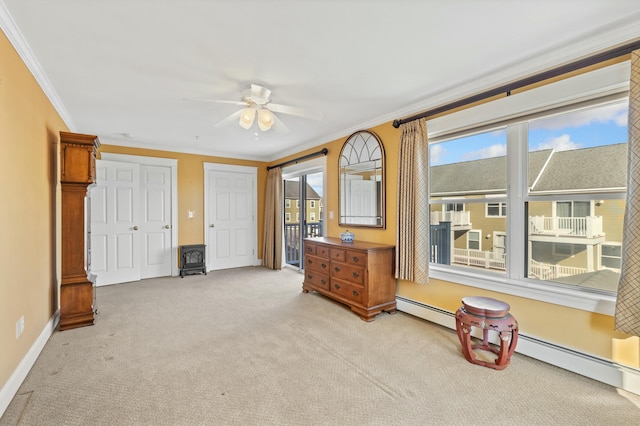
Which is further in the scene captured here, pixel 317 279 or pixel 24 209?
pixel 317 279

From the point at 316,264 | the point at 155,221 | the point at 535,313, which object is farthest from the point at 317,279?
the point at 155,221

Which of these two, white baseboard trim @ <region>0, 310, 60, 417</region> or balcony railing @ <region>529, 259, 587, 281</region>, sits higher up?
balcony railing @ <region>529, 259, 587, 281</region>

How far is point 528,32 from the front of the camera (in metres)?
2.02

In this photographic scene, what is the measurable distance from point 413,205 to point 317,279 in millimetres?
1721

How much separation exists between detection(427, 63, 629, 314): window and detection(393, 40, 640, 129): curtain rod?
0.24 feet

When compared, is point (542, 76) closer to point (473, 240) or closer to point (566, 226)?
point (566, 226)

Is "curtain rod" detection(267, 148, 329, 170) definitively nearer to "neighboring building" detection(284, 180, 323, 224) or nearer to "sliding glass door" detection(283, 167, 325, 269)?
"sliding glass door" detection(283, 167, 325, 269)

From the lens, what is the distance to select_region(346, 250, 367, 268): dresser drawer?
332 cm

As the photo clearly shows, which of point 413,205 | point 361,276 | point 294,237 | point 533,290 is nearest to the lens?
point 533,290

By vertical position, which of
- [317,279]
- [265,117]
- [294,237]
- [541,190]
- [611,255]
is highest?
[265,117]

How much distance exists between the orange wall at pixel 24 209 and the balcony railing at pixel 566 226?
3.92 meters

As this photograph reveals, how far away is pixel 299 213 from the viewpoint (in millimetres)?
6016

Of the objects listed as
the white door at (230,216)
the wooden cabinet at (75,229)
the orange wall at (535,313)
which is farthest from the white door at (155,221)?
the orange wall at (535,313)

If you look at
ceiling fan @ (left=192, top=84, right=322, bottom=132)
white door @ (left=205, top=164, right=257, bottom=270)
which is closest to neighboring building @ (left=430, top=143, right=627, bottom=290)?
ceiling fan @ (left=192, top=84, right=322, bottom=132)
